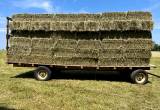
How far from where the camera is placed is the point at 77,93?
13.4 meters

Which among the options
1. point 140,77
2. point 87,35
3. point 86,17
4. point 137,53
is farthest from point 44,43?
point 140,77

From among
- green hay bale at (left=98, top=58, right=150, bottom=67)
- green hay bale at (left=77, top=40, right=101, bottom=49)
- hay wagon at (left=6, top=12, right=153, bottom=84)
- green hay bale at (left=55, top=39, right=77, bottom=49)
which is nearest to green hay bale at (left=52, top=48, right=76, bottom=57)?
hay wagon at (left=6, top=12, right=153, bottom=84)

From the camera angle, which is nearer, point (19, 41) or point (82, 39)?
point (82, 39)

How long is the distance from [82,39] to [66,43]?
2.71 ft

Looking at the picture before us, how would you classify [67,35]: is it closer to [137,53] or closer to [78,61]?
[78,61]

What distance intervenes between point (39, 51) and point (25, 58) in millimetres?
804

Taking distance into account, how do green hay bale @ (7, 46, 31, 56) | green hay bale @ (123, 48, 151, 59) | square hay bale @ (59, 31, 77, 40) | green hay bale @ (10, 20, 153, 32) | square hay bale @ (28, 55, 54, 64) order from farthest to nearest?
green hay bale @ (7, 46, 31, 56), square hay bale @ (28, 55, 54, 64), square hay bale @ (59, 31, 77, 40), green hay bale @ (123, 48, 151, 59), green hay bale @ (10, 20, 153, 32)

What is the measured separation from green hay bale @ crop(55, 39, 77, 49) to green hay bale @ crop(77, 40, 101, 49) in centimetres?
25

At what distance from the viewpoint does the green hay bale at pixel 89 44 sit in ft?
53.9

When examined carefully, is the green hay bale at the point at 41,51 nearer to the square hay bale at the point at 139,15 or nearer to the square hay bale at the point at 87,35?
the square hay bale at the point at 87,35

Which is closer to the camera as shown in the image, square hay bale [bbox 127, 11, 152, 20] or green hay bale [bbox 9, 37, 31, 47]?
square hay bale [bbox 127, 11, 152, 20]

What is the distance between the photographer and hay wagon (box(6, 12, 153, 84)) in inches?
635

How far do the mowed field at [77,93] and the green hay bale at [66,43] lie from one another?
68.2 inches

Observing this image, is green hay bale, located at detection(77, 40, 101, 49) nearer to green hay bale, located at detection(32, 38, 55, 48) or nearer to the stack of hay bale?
the stack of hay bale
